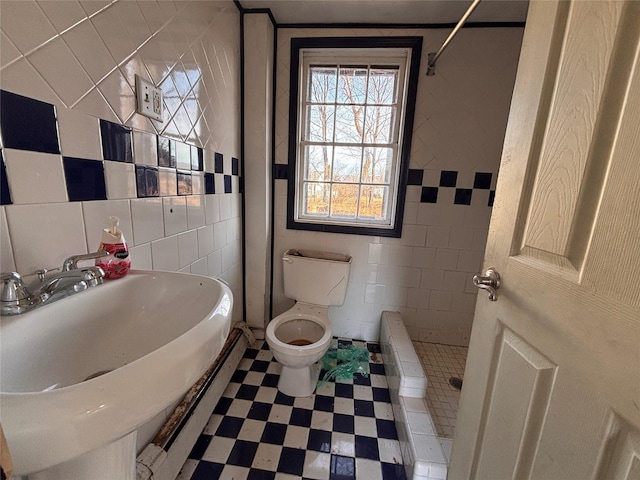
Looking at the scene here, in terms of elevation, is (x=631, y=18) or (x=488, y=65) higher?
(x=488, y=65)

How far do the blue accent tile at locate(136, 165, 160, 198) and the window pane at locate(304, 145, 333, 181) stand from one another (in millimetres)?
1074

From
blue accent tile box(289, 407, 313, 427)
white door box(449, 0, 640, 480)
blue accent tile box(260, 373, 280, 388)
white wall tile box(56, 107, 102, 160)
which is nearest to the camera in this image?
white door box(449, 0, 640, 480)

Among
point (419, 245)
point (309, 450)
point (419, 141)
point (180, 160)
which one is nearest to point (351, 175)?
point (419, 141)

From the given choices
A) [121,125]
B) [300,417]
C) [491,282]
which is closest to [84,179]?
[121,125]

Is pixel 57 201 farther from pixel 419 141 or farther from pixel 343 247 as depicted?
pixel 419 141

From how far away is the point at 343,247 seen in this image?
189 centimetres

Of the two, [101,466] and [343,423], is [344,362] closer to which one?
[343,423]

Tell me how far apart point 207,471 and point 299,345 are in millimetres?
663

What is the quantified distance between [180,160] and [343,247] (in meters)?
1.13

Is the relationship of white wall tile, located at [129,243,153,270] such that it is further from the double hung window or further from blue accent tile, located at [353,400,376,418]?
blue accent tile, located at [353,400,376,418]

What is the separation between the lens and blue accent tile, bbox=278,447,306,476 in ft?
3.62

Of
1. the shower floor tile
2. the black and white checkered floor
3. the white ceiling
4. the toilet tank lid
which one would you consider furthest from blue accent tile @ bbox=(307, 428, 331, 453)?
the white ceiling

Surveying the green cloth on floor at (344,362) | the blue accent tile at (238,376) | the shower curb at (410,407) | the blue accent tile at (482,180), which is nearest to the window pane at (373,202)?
the blue accent tile at (482,180)

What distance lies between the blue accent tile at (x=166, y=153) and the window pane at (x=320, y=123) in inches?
39.4
